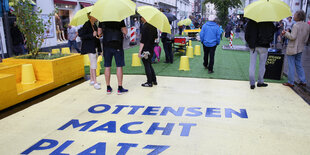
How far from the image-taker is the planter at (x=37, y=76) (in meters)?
5.04

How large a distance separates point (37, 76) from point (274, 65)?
6.39 metres

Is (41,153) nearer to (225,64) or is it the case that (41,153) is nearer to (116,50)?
(116,50)

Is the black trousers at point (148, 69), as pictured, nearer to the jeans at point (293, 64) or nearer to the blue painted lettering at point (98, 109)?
the blue painted lettering at point (98, 109)

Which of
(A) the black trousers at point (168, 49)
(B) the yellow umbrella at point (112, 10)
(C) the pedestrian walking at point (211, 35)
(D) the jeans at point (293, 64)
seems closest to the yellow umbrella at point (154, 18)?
(B) the yellow umbrella at point (112, 10)

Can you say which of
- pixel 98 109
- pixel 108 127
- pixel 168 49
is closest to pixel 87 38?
pixel 98 109

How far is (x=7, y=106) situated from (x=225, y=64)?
25.6 ft

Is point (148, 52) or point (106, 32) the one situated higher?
point (106, 32)

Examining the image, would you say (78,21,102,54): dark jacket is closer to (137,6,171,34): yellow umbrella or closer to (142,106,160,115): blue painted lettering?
(137,6,171,34): yellow umbrella

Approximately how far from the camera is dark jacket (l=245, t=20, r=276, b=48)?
6.26m

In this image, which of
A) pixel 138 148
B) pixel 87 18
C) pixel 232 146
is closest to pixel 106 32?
pixel 87 18

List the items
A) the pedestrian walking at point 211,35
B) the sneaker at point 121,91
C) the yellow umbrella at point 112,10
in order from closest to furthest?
the yellow umbrella at point 112,10 → the sneaker at point 121,91 → the pedestrian walking at point 211,35

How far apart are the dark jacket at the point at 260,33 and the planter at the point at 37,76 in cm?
457

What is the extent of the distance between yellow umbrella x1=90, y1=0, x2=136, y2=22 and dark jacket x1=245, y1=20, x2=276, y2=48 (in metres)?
2.94

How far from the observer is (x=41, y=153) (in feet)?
11.2
